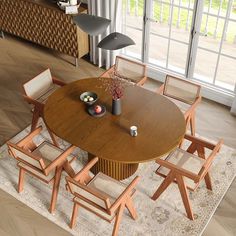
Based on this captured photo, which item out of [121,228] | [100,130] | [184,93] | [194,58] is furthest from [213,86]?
[121,228]

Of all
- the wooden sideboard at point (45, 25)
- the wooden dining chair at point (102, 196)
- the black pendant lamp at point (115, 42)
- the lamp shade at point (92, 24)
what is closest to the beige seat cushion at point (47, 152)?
the wooden dining chair at point (102, 196)

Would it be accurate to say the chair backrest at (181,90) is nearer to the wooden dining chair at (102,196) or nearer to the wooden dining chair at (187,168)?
the wooden dining chair at (187,168)

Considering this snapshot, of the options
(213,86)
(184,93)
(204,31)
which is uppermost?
(204,31)

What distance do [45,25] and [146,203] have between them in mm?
3952

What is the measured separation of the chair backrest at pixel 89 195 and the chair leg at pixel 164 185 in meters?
0.87

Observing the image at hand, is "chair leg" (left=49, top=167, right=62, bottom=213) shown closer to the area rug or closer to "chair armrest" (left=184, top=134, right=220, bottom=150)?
the area rug

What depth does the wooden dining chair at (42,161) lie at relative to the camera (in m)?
4.10

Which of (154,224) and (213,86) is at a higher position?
(213,86)

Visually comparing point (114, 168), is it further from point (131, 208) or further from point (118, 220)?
point (118, 220)

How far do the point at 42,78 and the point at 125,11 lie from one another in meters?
2.20

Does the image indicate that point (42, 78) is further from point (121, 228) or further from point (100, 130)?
point (121, 228)

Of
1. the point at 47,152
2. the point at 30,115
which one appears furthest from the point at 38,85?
the point at 47,152

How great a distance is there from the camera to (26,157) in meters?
4.11

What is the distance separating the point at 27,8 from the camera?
7.00 meters
